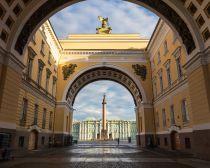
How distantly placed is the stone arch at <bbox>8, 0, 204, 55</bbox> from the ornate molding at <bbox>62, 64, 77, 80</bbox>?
18.2m

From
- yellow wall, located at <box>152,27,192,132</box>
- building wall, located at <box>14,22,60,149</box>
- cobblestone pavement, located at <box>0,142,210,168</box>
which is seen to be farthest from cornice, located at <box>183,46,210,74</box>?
building wall, located at <box>14,22,60,149</box>

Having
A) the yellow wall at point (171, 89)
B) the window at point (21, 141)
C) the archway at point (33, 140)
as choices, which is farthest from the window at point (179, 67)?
the archway at point (33, 140)

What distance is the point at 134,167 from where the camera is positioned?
Result: 1037 cm

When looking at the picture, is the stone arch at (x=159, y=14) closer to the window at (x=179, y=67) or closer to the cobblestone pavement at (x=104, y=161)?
the window at (x=179, y=67)

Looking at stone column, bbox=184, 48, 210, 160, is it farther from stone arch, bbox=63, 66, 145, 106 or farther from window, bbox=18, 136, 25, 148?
stone arch, bbox=63, 66, 145, 106

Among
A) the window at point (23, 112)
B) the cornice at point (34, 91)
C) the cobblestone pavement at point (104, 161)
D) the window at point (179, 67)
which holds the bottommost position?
the cobblestone pavement at point (104, 161)

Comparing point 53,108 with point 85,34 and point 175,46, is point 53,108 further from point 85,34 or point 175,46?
point 175,46

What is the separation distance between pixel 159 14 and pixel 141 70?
1793 centimetres

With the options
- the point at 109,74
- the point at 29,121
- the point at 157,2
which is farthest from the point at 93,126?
the point at 157,2

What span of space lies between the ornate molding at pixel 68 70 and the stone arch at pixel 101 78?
4.19ft

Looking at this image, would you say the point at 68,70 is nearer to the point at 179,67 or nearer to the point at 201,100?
the point at 179,67

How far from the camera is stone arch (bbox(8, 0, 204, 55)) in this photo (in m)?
14.0

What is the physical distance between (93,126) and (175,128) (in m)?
87.0

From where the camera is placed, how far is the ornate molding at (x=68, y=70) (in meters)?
33.6
